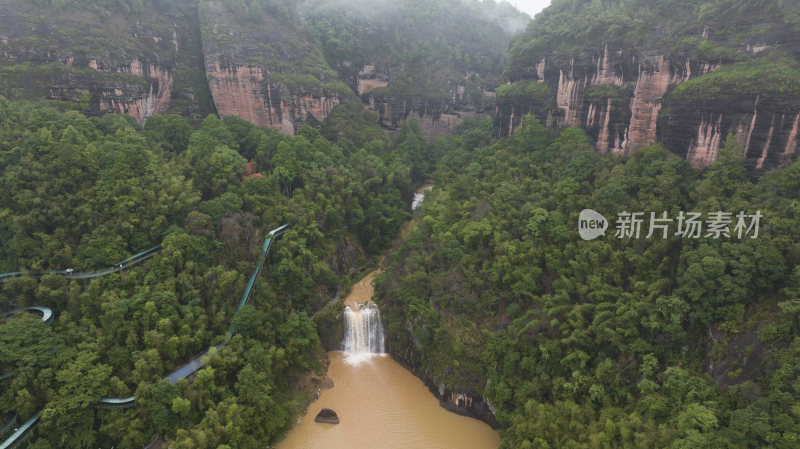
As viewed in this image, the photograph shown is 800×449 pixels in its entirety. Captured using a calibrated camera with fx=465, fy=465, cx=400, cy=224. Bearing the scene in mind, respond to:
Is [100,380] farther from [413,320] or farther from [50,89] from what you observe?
[50,89]

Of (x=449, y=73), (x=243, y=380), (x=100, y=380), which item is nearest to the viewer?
(x=100, y=380)

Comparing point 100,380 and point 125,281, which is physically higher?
point 125,281

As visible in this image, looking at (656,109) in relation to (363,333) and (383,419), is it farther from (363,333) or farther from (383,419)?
(383,419)

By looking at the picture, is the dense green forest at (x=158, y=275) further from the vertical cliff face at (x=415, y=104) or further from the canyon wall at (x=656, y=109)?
the vertical cliff face at (x=415, y=104)

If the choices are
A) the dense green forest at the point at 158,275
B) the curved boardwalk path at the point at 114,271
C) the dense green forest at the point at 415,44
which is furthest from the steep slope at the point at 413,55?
the curved boardwalk path at the point at 114,271

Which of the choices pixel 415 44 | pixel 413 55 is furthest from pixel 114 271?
pixel 415 44

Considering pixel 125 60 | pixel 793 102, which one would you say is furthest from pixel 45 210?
pixel 793 102
